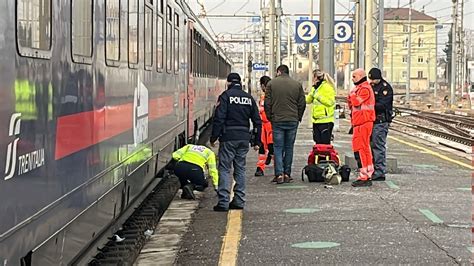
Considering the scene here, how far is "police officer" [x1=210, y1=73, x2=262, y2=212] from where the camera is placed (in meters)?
9.79

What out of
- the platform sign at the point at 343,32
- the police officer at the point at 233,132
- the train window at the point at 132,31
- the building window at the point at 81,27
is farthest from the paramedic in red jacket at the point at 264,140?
the platform sign at the point at 343,32

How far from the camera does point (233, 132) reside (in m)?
9.80

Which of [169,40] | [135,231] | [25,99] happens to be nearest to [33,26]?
[25,99]

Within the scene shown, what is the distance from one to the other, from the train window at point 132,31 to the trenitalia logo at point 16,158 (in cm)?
356

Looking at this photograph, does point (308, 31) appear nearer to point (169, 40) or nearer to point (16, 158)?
point (169, 40)

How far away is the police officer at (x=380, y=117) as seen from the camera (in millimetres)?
12484

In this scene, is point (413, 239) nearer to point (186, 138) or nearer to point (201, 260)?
point (201, 260)

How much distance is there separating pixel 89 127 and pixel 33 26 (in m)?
1.54

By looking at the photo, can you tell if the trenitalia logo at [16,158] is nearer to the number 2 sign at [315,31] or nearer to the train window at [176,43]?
the train window at [176,43]

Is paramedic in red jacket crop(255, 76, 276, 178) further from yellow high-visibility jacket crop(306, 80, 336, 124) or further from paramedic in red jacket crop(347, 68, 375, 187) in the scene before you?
paramedic in red jacket crop(347, 68, 375, 187)

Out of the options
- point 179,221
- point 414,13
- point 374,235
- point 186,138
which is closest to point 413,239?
point 374,235

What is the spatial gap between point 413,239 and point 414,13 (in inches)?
4303

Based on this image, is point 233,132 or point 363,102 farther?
point 363,102

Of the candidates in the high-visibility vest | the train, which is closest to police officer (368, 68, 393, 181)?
the train
